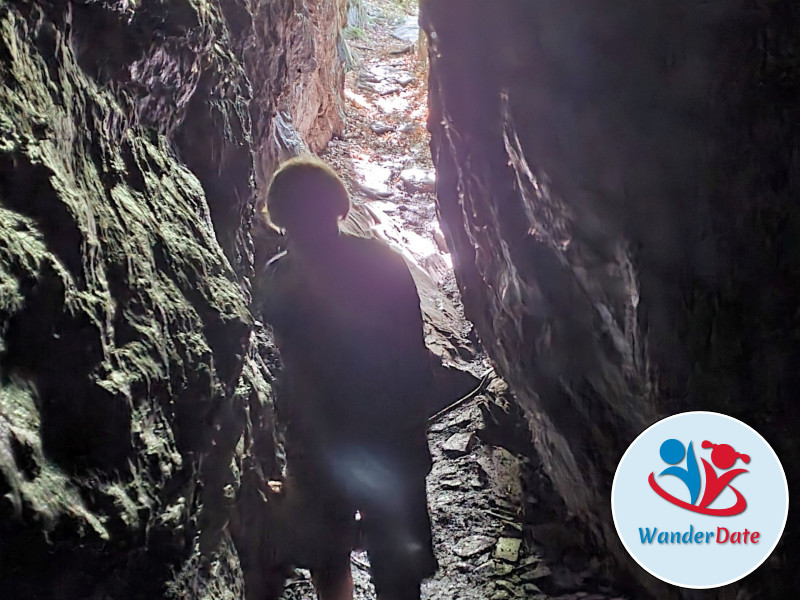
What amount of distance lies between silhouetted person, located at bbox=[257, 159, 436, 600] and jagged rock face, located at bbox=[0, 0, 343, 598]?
0.23 meters

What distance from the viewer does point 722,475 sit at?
6.26 feet

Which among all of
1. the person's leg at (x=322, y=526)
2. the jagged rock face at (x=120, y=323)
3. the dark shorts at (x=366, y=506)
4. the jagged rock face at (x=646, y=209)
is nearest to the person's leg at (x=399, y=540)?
the dark shorts at (x=366, y=506)

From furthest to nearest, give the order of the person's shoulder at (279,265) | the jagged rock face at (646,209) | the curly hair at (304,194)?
1. the person's shoulder at (279,265)
2. the curly hair at (304,194)
3. the jagged rock face at (646,209)

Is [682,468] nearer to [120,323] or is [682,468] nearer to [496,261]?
[120,323]

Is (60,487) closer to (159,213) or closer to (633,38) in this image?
(159,213)

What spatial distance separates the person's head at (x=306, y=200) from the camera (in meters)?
2.43

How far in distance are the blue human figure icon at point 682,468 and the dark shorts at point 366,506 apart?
986 millimetres

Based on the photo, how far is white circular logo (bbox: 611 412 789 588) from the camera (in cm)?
182

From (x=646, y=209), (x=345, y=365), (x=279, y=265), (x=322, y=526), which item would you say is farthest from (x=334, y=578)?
(x=646, y=209)

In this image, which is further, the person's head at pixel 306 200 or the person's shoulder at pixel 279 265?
the person's shoulder at pixel 279 265

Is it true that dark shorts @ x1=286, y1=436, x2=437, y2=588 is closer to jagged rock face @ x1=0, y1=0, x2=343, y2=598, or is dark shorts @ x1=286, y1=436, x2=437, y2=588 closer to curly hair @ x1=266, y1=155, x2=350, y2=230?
jagged rock face @ x1=0, y1=0, x2=343, y2=598

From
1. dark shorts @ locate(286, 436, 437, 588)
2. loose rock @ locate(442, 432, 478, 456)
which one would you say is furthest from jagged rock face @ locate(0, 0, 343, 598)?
loose rock @ locate(442, 432, 478, 456)

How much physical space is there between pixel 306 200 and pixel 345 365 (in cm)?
64

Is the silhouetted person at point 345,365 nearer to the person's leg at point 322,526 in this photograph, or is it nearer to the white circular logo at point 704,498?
the person's leg at point 322,526
